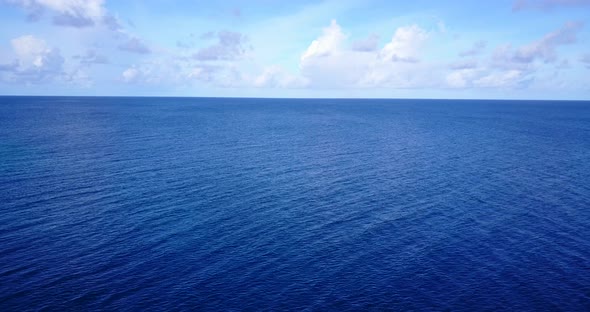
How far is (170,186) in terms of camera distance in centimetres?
8081

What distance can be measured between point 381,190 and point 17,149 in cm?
9049

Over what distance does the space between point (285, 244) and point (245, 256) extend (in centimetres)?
606

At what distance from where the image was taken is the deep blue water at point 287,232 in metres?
44.8

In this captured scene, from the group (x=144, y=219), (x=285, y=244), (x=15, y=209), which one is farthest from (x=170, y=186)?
(x=285, y=244)

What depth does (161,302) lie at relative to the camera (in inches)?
1687

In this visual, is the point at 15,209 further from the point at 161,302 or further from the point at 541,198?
the point at 541,198

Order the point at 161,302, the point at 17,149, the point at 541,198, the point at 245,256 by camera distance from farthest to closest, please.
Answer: the point at 17,149
the point at 541,198
the point at 245,256
the point at 161,302

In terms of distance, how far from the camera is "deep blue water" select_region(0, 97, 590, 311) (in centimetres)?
4478

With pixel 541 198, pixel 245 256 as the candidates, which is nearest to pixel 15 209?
pixel 245 256

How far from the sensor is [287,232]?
60.6m

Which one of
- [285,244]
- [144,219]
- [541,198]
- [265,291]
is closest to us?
[265,291]

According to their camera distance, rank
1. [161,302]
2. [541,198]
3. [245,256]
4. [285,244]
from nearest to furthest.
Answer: [161,302] → [245,256] → [285,244] → [541,198]

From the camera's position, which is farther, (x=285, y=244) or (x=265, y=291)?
(x=285, y=244)

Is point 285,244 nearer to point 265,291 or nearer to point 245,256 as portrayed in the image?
point 245,256
